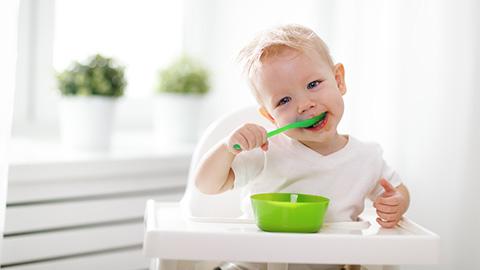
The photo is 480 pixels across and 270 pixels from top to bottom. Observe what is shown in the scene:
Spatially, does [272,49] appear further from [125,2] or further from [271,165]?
[125,2]

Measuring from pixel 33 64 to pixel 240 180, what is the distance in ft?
3.53

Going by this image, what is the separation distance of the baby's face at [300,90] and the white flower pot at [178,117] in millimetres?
895

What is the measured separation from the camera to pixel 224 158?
103 centimetres

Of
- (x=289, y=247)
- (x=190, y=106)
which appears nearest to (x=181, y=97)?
(x=190, y=106)

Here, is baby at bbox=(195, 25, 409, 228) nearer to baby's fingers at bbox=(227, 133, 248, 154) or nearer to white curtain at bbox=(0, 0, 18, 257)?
baby's fingers at bbox=(227, 133, 248, 154)

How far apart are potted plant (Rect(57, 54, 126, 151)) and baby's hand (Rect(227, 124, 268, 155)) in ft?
2.59

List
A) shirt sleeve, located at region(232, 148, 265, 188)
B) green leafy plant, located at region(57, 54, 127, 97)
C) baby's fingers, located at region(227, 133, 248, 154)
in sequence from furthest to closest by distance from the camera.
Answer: green leafy plant, located at region(57, 54, 127, 97)
shirt sleeve, located at region(232, 148, 265, 188)
baby's fingers, located at region(227, 133, 248, 154)

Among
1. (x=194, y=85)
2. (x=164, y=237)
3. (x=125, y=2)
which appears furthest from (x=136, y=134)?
(x=164, y=237)

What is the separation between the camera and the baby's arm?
0.98 metres

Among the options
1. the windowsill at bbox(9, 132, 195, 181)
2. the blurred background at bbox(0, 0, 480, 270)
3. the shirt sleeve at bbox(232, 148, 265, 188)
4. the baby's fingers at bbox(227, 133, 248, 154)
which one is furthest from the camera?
the windowsill at bbox(9, 132, 195, 181)

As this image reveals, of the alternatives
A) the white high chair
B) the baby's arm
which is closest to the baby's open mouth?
the baby's arm

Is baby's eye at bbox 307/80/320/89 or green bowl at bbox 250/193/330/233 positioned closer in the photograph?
green bowl at bbox 250/193/330/233

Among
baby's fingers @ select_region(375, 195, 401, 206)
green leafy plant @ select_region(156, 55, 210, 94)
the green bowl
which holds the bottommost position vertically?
the green bowl

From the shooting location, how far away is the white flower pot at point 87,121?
168 cm
